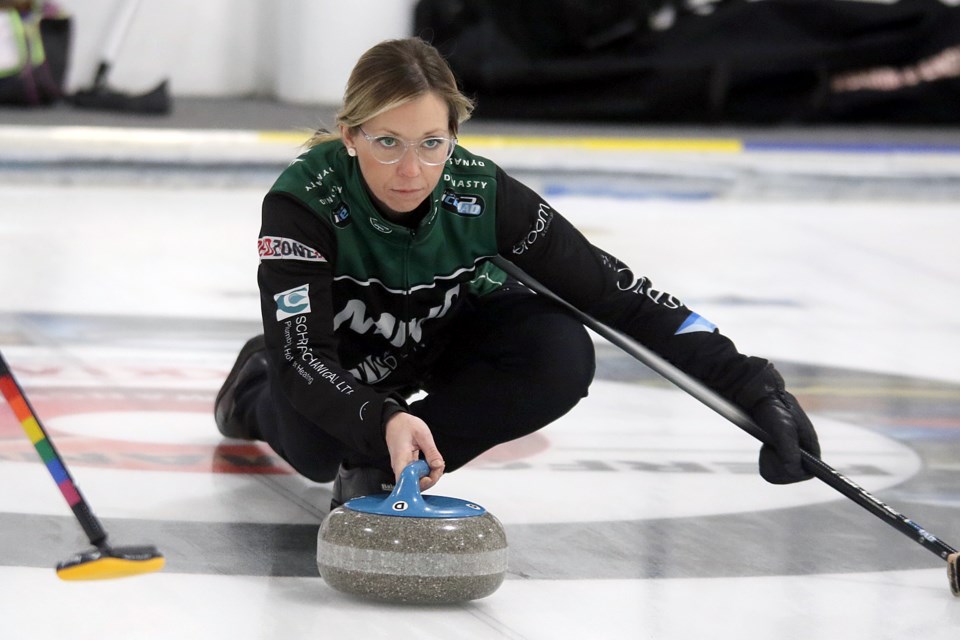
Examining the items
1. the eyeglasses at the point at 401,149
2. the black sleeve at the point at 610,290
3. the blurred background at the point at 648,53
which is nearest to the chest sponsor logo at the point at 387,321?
the black sleeve at the point at 610,290

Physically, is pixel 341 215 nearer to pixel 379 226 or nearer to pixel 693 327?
pixel 379 226

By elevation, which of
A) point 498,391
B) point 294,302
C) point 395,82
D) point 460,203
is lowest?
point 498,391

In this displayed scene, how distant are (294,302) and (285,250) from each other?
0.19 feet

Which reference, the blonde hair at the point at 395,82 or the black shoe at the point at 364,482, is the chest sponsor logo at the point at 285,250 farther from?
the black shoe at the point at 364,482

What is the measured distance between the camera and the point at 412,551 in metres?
1.44

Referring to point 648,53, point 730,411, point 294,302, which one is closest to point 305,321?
point 294,302

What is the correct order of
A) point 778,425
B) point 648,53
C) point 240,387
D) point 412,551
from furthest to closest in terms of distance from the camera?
1. point 648,53
2. point 240,387
3. point 778,425
4. point 412,551

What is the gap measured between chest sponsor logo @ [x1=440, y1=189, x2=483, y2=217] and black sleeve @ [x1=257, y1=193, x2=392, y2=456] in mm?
145

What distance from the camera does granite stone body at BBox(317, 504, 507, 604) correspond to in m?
1.44

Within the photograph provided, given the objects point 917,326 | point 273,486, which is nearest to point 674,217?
point 917,326

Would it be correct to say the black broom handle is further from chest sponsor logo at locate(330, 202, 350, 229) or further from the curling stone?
the curling stone

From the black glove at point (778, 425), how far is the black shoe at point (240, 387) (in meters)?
0.74

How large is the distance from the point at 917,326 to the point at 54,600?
2.38 m

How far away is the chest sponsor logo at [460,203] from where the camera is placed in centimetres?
172
